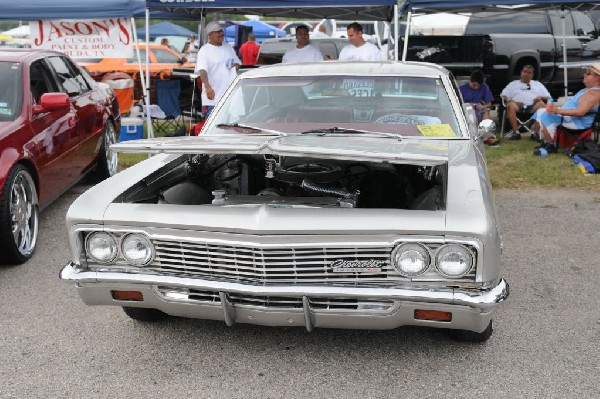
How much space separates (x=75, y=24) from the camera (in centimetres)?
975

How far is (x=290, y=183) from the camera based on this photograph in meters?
3.88

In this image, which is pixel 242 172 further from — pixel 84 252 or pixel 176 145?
pixel 84 252

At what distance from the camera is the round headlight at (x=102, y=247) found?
3.19 m

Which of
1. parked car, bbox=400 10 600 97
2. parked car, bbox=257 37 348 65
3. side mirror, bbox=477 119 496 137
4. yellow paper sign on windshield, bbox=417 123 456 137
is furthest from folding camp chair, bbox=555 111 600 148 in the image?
parked car, bbox=257 37 348 65

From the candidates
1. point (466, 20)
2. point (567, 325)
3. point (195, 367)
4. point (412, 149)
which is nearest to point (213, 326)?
point (195, 367)

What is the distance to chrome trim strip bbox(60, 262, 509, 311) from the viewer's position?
2.88 meters

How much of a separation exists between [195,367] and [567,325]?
2.11 metres

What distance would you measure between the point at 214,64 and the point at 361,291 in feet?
21.5

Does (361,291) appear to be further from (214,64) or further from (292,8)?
(292,8)

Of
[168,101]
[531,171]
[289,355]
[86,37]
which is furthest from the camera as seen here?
[168,101]

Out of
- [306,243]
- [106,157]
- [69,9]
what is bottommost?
[106,157]

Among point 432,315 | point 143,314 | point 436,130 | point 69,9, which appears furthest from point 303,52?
point 432,315

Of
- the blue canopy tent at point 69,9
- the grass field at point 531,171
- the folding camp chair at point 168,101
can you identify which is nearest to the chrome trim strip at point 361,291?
the grass field at point 531,171

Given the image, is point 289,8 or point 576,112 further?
point 289,8
